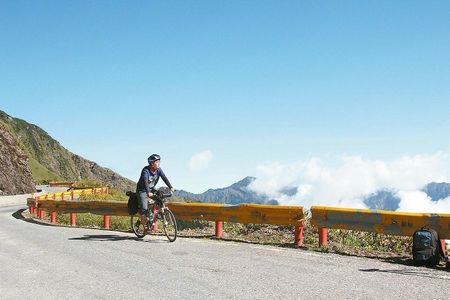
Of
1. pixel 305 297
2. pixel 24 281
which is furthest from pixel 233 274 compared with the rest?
pixel 24 281

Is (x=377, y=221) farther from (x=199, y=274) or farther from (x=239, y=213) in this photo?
(x=199, y=274)

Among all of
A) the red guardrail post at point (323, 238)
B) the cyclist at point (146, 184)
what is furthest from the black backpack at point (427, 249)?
the cyclist at point (146, 184)

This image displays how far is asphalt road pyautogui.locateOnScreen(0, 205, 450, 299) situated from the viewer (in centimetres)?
600

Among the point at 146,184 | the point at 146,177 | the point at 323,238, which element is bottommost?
the point at 323,238

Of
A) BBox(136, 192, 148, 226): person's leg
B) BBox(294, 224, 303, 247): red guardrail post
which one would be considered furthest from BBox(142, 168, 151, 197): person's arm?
BBox(294, 224, 303, 247): red guardrail post

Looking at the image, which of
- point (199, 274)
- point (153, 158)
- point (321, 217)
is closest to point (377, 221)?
point (321, 217)

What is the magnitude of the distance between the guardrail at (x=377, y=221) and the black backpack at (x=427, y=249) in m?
0.38

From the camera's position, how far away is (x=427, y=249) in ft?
26.4

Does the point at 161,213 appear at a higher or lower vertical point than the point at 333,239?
higher

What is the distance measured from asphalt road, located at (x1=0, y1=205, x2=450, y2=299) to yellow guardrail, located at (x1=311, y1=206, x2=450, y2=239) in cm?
103

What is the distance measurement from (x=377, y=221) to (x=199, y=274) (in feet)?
13.6

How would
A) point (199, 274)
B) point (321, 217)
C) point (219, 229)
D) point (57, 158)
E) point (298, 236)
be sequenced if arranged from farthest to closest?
point (57, 158)
point (219, 229)
point (298, 236)
point (321, 217)
point (199, 274)

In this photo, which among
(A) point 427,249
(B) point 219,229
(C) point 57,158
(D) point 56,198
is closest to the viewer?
(A) point 427,249

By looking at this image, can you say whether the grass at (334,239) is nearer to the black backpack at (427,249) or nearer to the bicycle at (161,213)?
the black backpack at (427,249)
